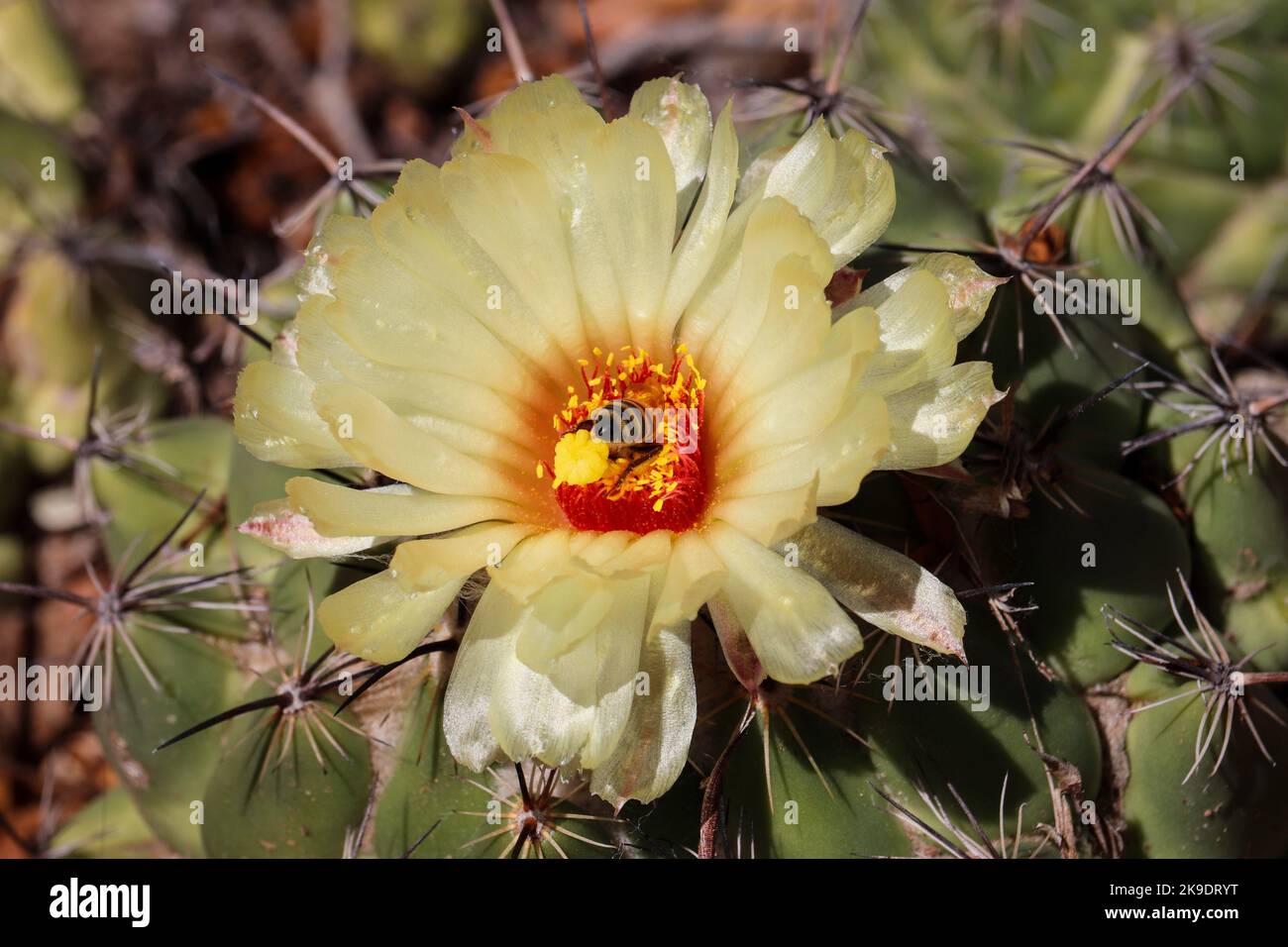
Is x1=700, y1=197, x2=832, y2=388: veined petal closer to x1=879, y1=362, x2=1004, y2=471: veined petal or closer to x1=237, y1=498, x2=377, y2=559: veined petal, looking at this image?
x1=879, y1=362, x2=1004, y2=471: veined petal

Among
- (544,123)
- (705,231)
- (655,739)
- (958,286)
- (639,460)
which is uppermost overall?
(544,123)

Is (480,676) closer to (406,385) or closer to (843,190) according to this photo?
(406,385)

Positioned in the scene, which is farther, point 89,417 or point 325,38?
point 325,38

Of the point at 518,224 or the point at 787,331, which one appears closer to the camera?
the point at 787,331

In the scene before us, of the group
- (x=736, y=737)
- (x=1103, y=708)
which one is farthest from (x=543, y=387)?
(x=1103, y=708)

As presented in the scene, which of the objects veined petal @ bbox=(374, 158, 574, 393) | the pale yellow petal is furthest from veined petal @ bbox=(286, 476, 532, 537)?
the pale yellow petal

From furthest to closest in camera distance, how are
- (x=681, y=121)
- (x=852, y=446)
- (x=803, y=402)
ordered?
1. (x=681, y=121)
2. (x=803, y=402)
3. (x=852, y=446)

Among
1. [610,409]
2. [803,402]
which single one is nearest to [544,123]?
[610,409]
